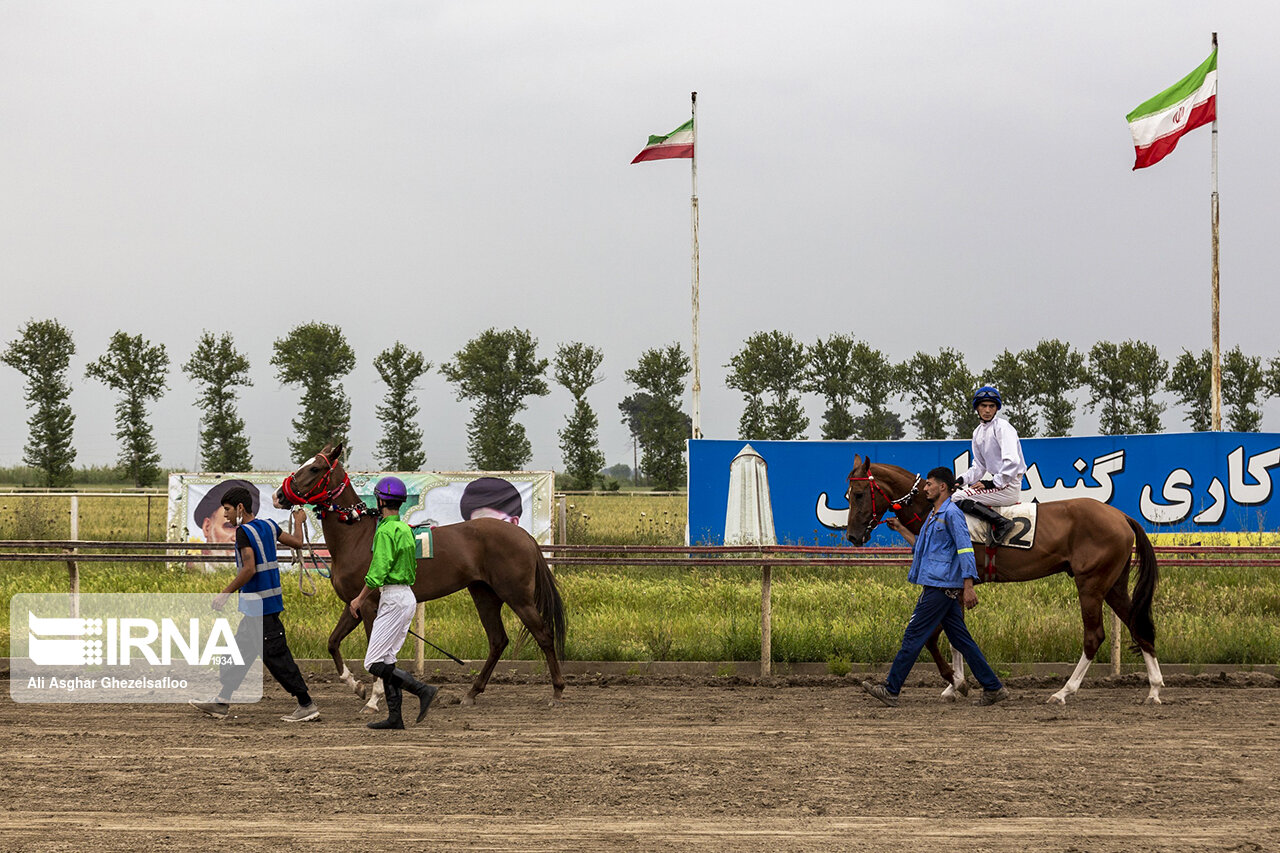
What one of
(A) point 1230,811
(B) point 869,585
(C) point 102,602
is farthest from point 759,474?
(A) point 1230,811

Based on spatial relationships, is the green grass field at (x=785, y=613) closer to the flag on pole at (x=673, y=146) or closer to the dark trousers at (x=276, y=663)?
the dark trousers at (x=276, y=663)

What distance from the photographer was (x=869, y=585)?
15.0m

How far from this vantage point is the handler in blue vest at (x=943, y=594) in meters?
9.69

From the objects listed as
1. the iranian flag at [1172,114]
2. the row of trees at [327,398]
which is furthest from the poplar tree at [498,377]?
the iranian flag at [1172,114]

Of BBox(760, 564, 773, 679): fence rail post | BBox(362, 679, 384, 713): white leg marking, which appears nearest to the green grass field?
BBox(760, 564, 773, 679): fence rail post

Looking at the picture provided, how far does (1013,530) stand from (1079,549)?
26.6 inches

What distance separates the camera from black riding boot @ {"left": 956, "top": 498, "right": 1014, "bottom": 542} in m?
10.3

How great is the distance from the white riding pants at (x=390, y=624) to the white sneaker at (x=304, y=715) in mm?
720

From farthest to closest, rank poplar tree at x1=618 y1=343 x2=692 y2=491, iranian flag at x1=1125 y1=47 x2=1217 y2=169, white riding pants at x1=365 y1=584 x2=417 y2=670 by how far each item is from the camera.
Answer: poplar tree at x1=618 y1=343 x2=692 y2=491 < iranian flag at x1=1125 y1=47 x2=1217 y2=169 < white riding pants at x1=365 y1=584 x2=417 y2=670

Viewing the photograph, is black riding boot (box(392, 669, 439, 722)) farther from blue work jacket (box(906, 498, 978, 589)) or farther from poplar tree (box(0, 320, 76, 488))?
poplar tree (box(0, 320, 76, 488))

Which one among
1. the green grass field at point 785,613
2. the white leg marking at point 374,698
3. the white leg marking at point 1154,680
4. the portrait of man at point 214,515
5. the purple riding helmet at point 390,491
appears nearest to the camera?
the purple riding helmet at point 390,491

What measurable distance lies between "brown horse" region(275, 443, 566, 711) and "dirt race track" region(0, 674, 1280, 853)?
1.95 ft

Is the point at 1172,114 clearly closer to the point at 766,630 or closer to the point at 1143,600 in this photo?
the point at 1143,600

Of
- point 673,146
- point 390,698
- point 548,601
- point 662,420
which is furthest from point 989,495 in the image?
point 662,420
